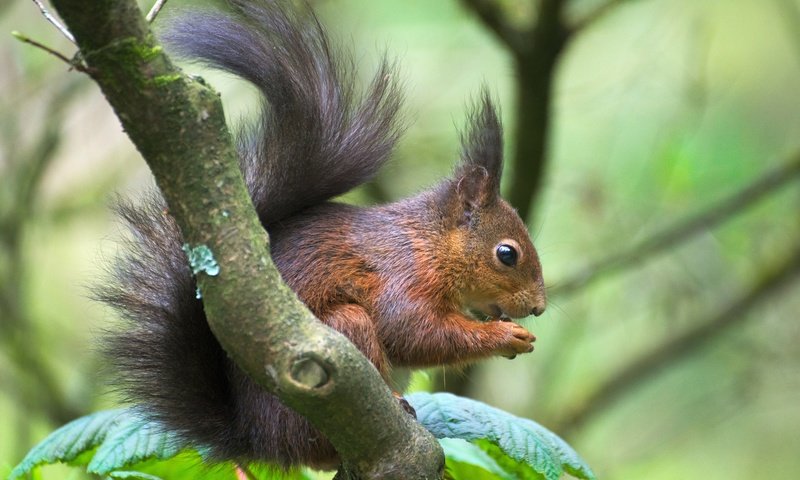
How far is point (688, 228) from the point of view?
11.8 ft

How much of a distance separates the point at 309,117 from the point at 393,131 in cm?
29

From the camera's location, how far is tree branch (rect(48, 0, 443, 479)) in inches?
43.7

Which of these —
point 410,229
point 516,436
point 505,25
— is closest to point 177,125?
point 516,436

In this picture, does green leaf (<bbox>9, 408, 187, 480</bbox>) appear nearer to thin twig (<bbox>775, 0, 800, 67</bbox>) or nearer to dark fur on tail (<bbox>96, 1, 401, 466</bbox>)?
dark fur on tail (<bbox>96, 1, 401, 466</bbox>)

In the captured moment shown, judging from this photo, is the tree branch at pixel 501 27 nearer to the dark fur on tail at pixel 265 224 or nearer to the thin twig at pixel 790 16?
the dark fur on tail at pixel 265 224

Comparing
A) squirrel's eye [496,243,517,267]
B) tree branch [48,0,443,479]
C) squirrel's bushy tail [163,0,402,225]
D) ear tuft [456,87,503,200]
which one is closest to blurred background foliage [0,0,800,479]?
ear tuft [456,87,503,200]

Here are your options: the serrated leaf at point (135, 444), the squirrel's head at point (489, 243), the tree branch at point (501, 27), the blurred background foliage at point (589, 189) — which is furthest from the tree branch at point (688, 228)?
the serrated leaf at point (135, 444)

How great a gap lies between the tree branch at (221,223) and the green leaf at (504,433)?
43 centimetres

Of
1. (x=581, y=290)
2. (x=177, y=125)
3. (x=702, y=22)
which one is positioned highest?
(x=177, y=125)

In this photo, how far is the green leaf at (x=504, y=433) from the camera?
1795 mm

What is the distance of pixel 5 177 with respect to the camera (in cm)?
394

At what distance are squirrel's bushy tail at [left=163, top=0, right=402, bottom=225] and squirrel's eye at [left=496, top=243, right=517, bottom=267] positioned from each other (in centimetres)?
38

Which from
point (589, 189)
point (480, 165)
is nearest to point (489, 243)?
point (480, 165)

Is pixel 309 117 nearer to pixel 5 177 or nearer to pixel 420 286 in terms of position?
pixel 420 286
